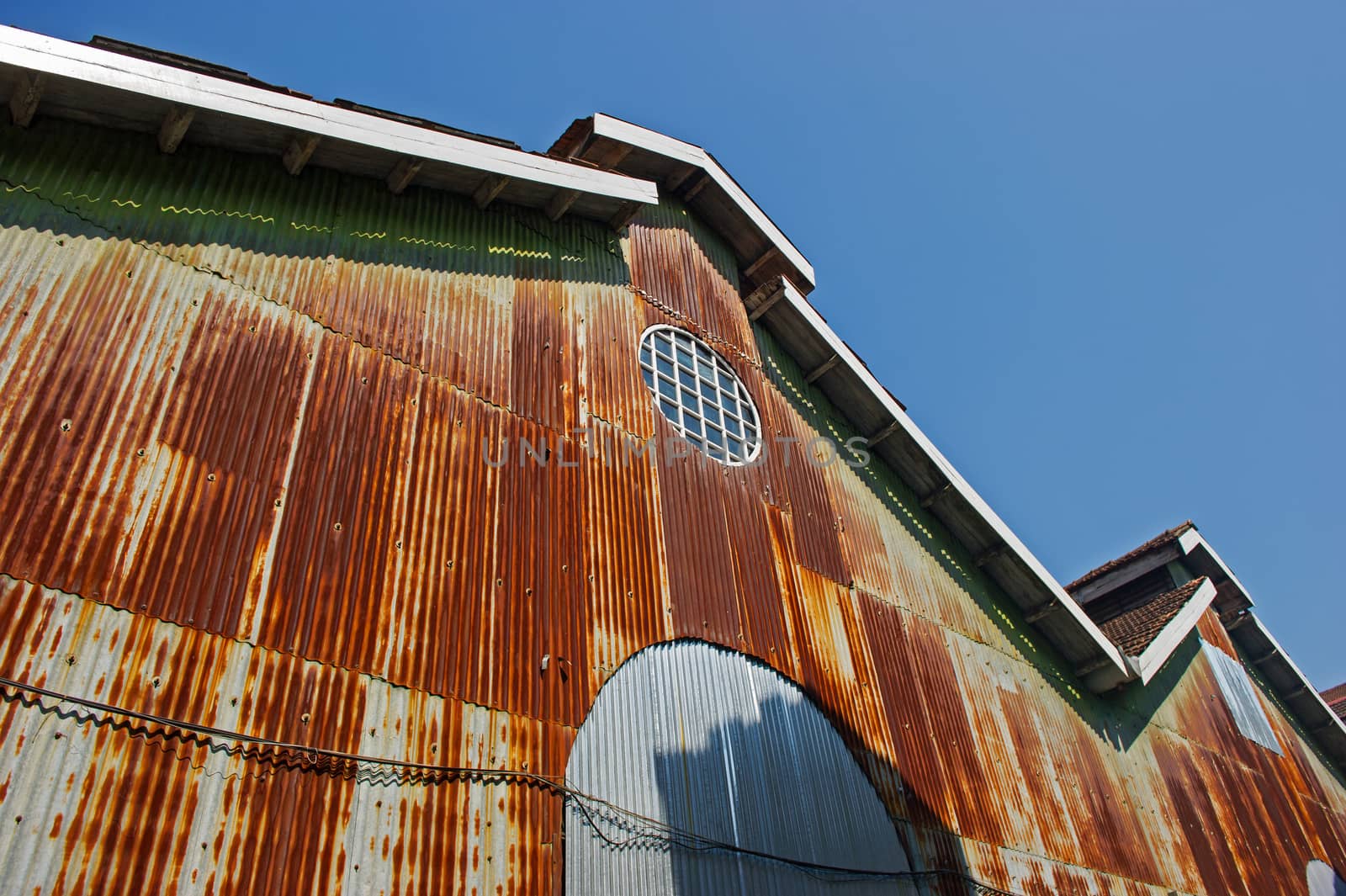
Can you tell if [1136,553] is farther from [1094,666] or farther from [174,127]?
[174,127]

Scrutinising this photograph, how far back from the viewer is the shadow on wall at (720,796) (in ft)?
23.9

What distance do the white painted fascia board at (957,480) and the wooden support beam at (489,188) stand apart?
213 inches

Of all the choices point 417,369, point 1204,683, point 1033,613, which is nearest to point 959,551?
point 1033,613

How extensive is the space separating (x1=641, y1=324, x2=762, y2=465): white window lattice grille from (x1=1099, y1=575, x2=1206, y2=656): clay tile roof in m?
8.87

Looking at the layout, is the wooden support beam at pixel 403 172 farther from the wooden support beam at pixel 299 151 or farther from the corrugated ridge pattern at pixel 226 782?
the corrugated ridge pattern at pixel 226 782

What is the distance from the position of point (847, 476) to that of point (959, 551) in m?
2.93

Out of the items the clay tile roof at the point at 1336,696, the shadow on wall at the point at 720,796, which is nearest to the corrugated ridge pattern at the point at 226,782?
the shadow on wall at the point at 720,796

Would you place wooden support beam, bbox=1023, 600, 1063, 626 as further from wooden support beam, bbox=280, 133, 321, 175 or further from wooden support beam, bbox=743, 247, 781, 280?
wooden support beam, bbox=280, 133, 321, 175

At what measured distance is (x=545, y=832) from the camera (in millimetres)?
6762

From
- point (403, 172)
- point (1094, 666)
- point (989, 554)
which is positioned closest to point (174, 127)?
point (403, 172)

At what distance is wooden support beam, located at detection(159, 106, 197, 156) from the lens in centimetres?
754

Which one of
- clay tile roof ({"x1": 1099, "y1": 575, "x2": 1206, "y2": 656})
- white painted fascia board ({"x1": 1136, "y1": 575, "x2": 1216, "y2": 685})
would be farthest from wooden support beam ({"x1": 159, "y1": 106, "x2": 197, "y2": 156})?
clay tile roof ({"x1": 1099, "y1": 575, "x2": 1206, "y2": 656})

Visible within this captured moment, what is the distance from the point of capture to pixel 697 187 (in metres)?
14.2

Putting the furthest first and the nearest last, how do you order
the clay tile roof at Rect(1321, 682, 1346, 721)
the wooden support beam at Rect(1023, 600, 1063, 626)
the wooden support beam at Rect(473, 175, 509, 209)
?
the clay tile roof at Rect(1321, 682, 1346, 721)
the wooden support beam at Rect(1023, 600, 1063, 626)
the wooden support beam at Rect(473, 175, 509, 209)
